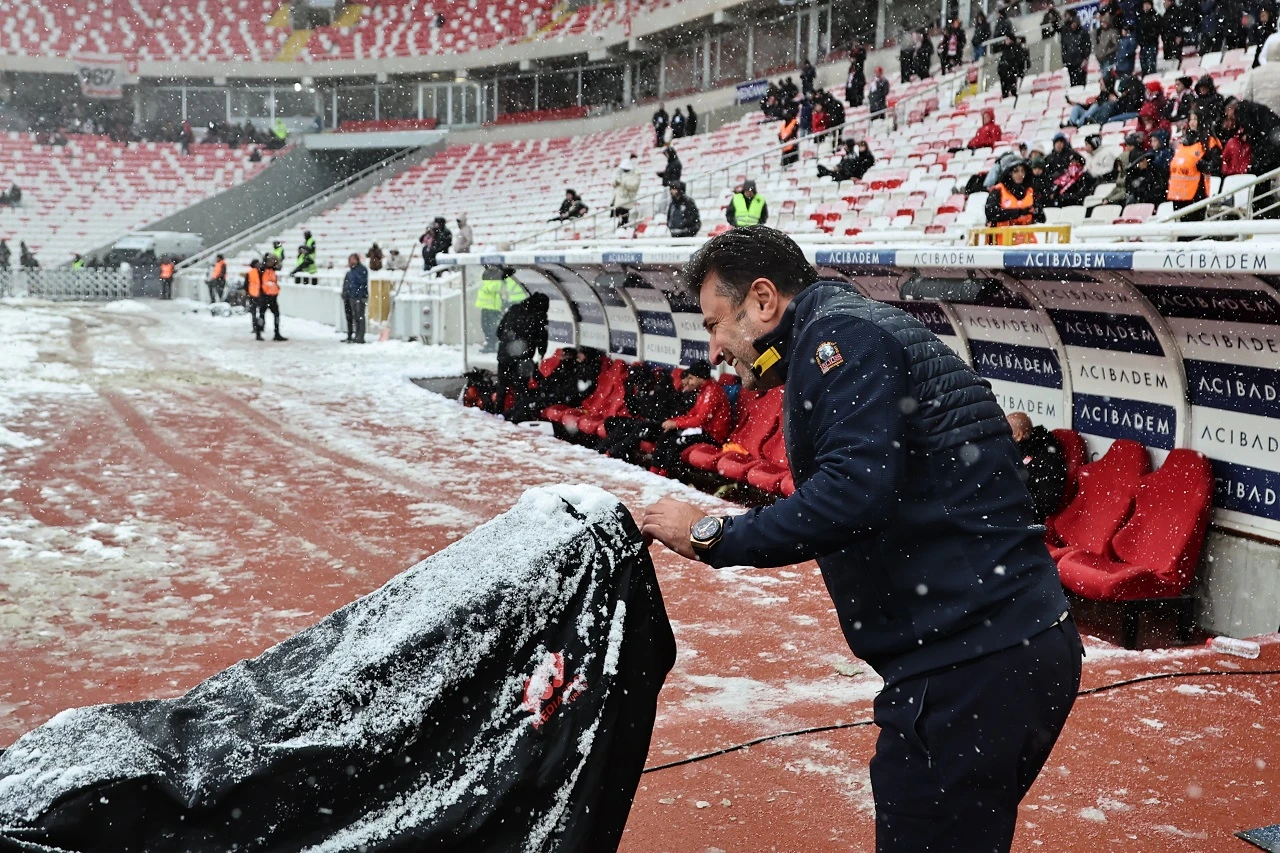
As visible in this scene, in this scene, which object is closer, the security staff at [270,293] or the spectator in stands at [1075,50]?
the spectator in stands at [1075,50]

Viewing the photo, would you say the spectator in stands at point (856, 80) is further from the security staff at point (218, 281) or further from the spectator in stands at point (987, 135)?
the security staff at point (218, 281)

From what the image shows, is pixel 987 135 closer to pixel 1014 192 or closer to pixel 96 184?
pixel 1014 192

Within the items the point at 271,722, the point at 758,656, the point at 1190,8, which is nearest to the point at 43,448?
the point at 758,656

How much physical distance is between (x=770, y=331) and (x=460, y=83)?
51.5 meters

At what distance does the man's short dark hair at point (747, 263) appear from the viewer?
7.80 ft

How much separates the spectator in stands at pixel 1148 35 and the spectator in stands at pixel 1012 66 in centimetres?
337

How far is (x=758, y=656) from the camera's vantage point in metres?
5.82

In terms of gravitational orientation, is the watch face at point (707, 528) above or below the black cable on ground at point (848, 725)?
above

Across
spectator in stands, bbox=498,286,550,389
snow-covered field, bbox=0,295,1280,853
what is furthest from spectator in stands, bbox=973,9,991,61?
snow-covered field, bbox=0,295,1280,853

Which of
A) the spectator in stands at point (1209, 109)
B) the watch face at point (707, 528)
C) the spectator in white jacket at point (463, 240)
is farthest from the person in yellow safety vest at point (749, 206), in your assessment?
the watch face at point (707, 528)

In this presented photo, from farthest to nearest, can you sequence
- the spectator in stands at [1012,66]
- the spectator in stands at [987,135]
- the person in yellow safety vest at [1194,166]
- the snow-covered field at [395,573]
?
the spectator in stands at [1012,66], the spectator in stands at [987,135], the person in yellow safety vest at [1194,166], the snow-covered field at [395,573]

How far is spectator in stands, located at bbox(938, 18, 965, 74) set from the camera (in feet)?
80.2

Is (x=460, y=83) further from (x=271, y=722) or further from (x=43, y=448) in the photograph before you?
(x=271, y=722)

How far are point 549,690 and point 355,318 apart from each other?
21450mm
